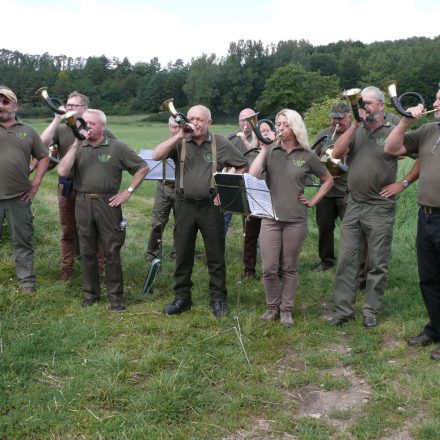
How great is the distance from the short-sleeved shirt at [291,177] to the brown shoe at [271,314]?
3.62 feet

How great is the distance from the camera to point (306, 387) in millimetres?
4691

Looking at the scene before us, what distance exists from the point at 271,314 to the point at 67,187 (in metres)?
3.29

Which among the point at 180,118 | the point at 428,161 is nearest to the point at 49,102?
the point at 180,118

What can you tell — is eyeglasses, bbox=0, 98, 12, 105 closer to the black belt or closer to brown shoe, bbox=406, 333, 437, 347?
the black belt

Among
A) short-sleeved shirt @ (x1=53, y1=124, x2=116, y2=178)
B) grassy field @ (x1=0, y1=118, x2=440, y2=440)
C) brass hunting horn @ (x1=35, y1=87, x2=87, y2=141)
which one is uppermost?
brass hunting horn @ (x1=35, y1=87, x2=87, y2=141)

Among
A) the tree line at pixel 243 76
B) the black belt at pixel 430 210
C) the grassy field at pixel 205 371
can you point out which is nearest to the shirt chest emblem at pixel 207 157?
the grassy field at pixel 205 371

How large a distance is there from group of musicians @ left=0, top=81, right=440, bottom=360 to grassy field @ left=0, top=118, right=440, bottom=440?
13.7 inches

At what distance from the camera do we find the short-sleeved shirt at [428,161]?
193 inches

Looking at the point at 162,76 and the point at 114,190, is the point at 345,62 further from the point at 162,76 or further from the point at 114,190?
the point at 114,190

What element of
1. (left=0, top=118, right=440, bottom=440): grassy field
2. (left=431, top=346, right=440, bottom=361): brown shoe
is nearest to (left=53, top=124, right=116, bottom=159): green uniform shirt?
(left=0, top=118, right=440, bottom=440): grassy field

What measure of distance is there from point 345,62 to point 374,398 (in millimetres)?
91831

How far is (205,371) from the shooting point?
15.8ft

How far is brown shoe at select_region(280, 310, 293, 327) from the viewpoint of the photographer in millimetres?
6020

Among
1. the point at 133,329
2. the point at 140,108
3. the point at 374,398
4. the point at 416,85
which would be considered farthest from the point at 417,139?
the point at 140,108
